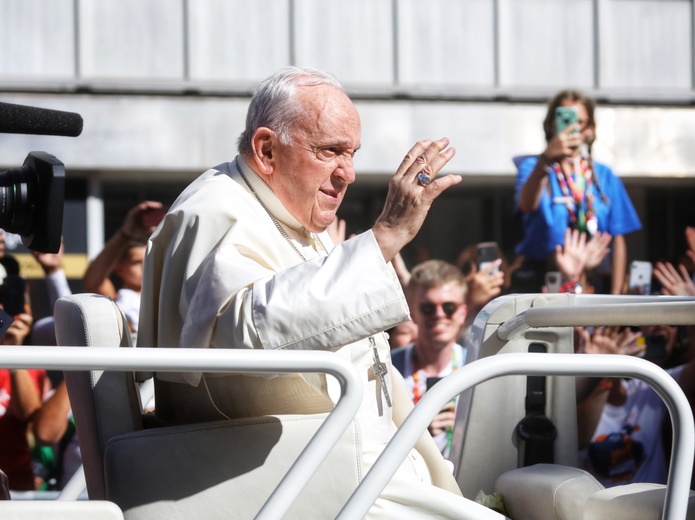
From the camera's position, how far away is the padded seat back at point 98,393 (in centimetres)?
231

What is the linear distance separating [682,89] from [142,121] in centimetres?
459

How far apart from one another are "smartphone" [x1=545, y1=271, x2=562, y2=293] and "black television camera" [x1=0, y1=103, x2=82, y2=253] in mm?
3489

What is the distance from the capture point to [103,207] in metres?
8.69

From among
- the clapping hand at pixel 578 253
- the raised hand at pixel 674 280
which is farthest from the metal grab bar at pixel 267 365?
the raised hand at pixel 674 280

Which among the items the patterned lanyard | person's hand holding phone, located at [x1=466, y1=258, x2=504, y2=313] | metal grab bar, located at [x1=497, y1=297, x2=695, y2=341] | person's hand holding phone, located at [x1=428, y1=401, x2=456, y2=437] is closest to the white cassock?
metal grab bar, located at [x1=497, y1=297, x2=695, y2=341]

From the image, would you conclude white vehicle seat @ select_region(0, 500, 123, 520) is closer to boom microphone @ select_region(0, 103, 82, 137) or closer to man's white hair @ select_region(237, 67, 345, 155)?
boom microphone @ select_region(0, 103, 82, 137)

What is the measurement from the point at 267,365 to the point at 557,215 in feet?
13.4

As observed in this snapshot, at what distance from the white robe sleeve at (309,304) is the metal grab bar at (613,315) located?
580 millimetres

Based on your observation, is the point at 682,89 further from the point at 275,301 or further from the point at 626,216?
the point at 275,301

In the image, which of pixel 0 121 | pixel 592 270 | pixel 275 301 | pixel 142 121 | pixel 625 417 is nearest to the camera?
pixel 0 121

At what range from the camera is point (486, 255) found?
19.9 feet

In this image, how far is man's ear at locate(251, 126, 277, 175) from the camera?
264cm

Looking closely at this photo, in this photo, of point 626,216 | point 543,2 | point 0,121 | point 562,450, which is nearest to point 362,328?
point 0,121

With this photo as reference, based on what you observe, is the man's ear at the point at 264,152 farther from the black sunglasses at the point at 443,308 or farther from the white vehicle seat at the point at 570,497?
the black sunglasses at the point at 443,308
